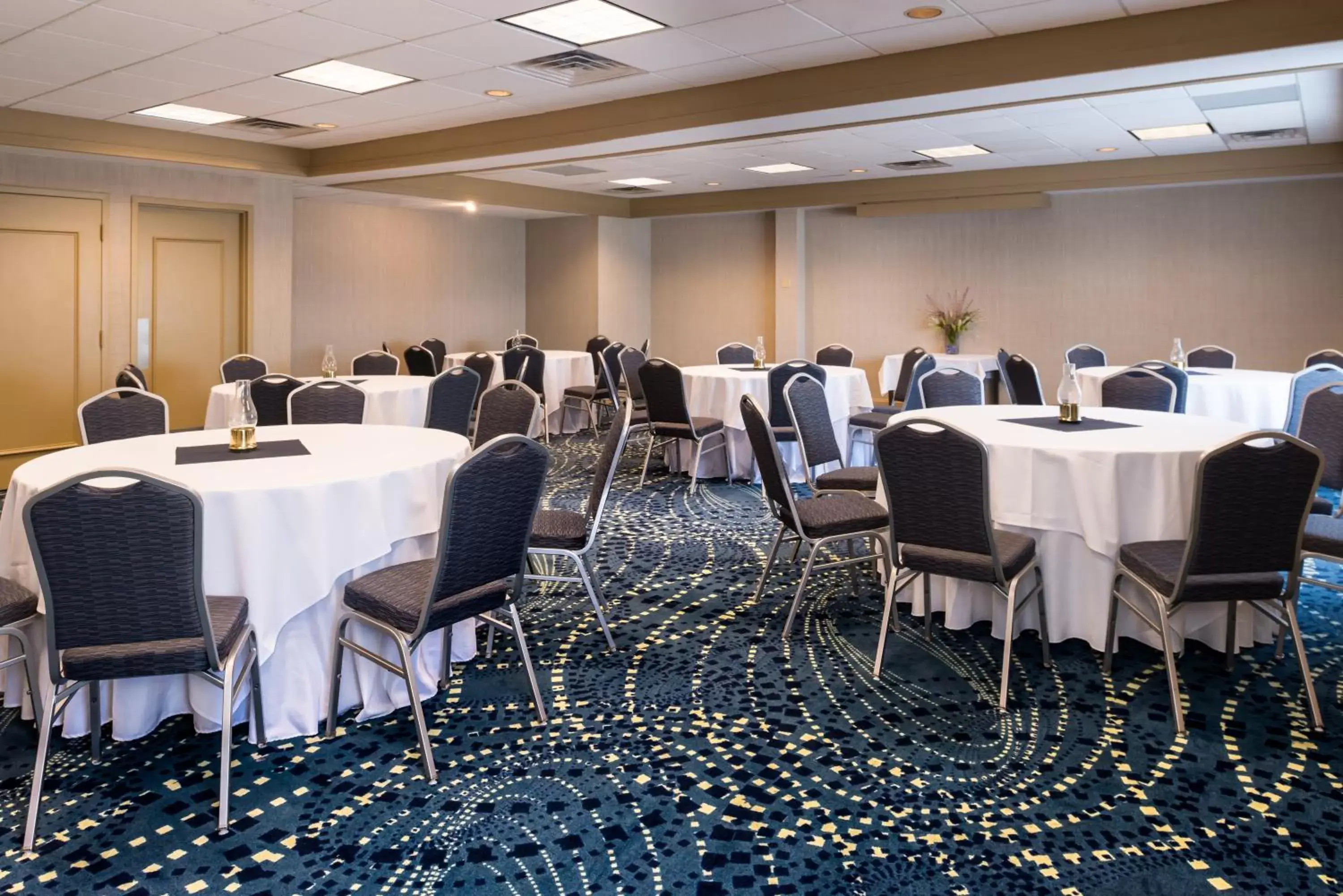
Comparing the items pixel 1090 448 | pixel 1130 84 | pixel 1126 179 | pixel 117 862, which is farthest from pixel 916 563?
pixel 1126 179

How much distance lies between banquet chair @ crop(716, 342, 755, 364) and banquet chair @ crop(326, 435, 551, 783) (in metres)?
7.28

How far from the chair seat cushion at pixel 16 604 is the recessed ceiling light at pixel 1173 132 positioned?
28.0 feet

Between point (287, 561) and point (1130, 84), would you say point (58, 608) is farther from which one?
point (1130, 84)

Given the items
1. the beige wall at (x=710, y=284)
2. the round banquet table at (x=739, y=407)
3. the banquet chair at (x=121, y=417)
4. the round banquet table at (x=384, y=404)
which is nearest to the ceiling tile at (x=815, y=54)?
the round banquet table at (x=739, y=407)

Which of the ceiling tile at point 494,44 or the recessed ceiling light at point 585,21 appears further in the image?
the ceiling tile at point 494,44

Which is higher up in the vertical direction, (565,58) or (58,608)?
(565,58)

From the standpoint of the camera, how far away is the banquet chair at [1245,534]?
2918 millimetres

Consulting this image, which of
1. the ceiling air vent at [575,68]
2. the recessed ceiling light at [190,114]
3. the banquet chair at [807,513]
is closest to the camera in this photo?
the banquet chair at [807,513]

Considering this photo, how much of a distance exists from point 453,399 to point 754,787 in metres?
3.88

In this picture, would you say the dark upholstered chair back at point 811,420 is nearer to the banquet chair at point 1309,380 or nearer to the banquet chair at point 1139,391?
the banquet chair at point 1139,391

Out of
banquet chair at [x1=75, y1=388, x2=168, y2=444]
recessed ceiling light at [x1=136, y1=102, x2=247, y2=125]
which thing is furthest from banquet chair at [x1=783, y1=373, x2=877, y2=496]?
recessed ceiling light at [x1=136, y1=102, x2=247, y2=125]

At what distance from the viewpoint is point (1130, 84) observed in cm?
551

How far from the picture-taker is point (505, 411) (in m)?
4.53

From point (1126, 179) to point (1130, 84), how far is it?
486 centimetres
